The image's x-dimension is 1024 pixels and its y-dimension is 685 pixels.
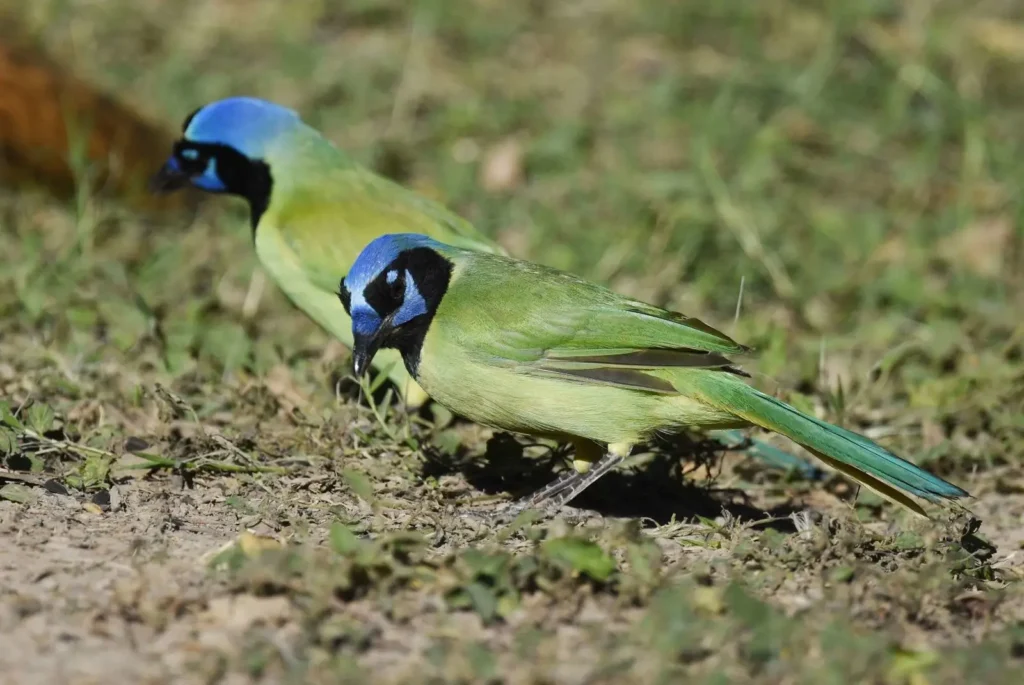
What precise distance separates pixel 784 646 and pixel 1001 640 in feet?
1.84

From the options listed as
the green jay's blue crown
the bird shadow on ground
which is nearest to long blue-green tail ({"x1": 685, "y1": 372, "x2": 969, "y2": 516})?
the bird shadow on ground

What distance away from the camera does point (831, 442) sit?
403cm

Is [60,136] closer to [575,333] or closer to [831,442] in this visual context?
[575,333]

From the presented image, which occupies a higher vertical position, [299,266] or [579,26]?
[579,26]

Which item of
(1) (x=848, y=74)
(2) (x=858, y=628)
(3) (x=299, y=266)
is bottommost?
(2) (x=858, y=628)

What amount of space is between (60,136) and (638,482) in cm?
361

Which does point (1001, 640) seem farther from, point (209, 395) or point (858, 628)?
point (209, 395)

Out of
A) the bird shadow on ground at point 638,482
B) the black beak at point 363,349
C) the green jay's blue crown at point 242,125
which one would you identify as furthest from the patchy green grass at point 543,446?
the green jay's blue crown at point 242,125

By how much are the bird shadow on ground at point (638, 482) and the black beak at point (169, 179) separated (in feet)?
6.46

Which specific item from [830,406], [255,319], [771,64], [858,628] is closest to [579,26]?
[771,64]

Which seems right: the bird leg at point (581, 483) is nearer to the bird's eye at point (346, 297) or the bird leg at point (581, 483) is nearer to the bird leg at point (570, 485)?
the bird leg at point (570, 485)

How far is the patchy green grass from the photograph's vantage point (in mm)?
3387

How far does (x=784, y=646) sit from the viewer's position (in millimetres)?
3287

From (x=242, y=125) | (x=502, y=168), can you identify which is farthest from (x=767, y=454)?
(x=502, y=168)
